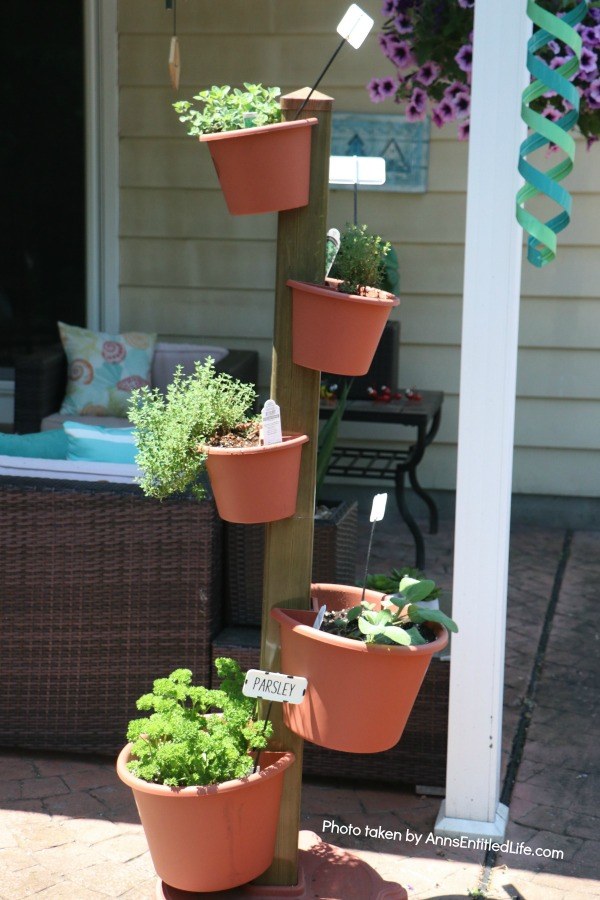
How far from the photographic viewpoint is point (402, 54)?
302 centimetres

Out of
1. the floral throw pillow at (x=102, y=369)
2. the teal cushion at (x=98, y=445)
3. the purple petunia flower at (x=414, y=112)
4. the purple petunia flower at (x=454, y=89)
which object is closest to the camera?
the purple petunia flower at (x=454, y=89)

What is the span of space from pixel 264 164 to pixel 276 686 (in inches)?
41.1

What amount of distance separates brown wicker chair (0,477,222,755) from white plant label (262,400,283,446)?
33.4 inches

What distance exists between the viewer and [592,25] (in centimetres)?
264

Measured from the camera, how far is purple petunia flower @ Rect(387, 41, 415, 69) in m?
3.00

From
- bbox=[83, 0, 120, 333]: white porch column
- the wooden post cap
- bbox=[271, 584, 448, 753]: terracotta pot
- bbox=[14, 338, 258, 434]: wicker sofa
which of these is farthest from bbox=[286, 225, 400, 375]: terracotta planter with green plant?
bbox=[83, 0, 120, 333]: white porch column

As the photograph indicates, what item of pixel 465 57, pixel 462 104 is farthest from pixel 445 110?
pixel 465 57

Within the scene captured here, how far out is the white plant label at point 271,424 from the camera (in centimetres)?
233

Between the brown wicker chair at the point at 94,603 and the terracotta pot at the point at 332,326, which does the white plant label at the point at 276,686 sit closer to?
the terracotta pot at the point at 332,326

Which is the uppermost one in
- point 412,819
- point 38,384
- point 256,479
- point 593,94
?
point 593,94

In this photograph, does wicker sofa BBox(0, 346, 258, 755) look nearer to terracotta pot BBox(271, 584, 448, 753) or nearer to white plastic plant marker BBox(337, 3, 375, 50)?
terracotta pot BBox(271, 584, 448, 753)

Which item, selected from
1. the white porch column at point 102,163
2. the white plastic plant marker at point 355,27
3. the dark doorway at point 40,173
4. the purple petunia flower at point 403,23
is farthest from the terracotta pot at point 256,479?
the dark doorway at point 40,173

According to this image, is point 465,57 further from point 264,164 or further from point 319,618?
point 319,618

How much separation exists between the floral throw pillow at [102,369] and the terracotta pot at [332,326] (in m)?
3.09
